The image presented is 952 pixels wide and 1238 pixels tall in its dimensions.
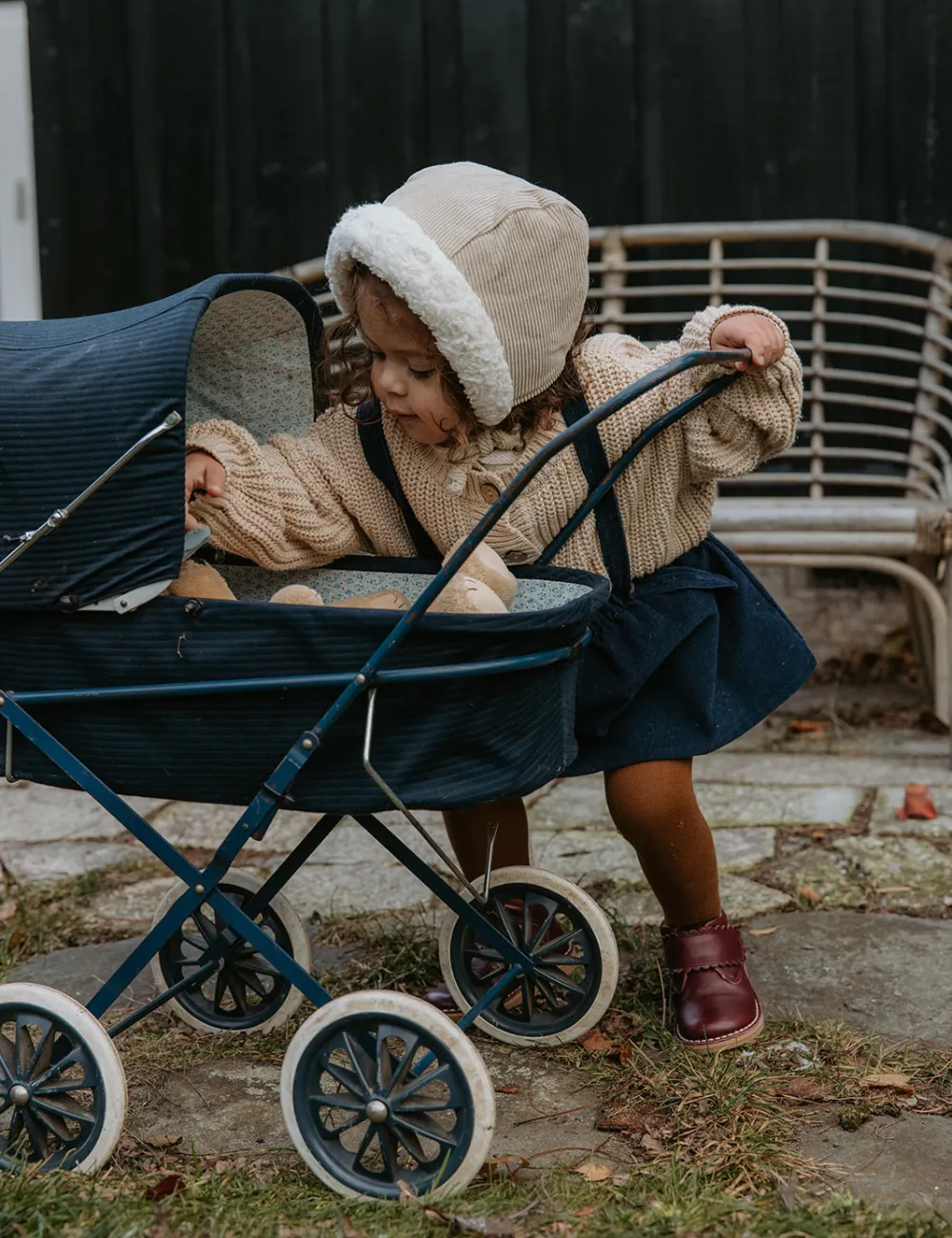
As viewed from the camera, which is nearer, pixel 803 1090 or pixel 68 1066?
pixel 68 1066

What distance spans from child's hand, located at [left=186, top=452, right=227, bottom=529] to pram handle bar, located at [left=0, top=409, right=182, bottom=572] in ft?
0.96

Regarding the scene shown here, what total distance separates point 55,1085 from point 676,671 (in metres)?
1.08

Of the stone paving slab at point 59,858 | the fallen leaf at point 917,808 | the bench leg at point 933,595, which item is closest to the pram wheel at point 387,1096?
the stone paving slab at point 59,858

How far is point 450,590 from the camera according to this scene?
6.53 ft

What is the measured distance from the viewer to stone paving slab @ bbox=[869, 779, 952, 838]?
3.22 m

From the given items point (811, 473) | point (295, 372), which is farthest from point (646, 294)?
point (295, 372)

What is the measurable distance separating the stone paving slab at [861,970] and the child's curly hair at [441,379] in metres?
1.03

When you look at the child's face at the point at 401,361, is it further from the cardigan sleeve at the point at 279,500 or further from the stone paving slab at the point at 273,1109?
the stone paving slab at the point at 273,1109

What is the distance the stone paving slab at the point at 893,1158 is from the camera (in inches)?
72.1

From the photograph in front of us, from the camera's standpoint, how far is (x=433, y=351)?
80.9 inches

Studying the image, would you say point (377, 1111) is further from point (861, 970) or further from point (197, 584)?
point (861, 970)

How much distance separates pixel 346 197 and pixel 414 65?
0.45 m

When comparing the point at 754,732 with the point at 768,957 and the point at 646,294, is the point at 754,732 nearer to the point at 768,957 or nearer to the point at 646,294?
the point at 646,294

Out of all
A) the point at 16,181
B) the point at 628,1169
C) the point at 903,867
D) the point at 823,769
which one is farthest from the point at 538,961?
the point at 16,181
